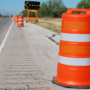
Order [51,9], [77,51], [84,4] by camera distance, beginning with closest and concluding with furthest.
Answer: [77,51], [84,4], [51,9]

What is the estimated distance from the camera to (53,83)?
415 cm

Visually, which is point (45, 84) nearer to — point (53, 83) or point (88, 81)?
point (53, 83)

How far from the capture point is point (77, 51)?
12.6 ft

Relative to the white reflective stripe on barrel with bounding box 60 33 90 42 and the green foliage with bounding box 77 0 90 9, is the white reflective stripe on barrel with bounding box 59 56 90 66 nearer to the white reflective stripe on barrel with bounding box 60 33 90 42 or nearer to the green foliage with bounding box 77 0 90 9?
the white reflective stripe on barrel with bounding box 60 33 90 42

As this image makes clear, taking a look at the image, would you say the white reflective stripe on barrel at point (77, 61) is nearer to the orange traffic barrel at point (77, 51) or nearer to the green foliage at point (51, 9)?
the orange traffic barrel at point (77, 51)

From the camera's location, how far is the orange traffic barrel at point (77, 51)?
385cm

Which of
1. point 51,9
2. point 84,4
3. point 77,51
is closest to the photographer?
point 77,51

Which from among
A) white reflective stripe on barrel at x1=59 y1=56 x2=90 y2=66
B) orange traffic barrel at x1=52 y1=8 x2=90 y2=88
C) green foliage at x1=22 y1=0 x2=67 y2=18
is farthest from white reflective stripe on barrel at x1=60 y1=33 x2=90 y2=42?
green foliage at x1=22 y1=0 x2=67 y2=18

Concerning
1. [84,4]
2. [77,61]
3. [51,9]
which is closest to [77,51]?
[77,61]

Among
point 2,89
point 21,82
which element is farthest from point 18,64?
point 2,89

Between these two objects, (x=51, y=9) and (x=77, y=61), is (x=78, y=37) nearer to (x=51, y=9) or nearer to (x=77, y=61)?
(x=77, y=61)

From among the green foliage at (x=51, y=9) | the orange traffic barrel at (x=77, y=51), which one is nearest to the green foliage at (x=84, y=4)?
the green foliage at (x=51, y=9)

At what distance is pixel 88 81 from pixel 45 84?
810 mm

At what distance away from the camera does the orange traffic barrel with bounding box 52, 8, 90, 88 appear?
385 cm
